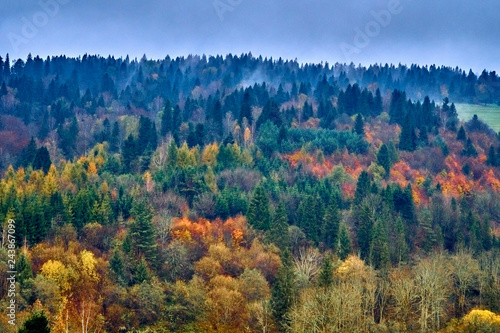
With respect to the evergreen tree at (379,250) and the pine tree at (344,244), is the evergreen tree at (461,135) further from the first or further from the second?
the pine tree at (344,244)

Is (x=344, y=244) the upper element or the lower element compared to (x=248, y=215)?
lower

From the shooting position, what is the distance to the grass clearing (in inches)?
5595

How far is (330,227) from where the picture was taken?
76500 millimetres

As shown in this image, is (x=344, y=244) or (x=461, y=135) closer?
(x=344, y=244)

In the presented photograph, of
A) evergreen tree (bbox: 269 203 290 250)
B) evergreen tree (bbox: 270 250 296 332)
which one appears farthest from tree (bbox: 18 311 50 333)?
evergreen tree (bbox: 269 203 290 250)

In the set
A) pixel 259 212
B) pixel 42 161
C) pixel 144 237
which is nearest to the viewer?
pixel 144 237

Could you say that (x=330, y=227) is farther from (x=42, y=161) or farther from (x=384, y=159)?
(x=42, y=161)

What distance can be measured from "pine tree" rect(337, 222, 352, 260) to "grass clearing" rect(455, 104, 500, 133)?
71.3 metres

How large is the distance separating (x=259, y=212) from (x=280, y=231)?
409cm

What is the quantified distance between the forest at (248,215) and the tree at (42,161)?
364mm

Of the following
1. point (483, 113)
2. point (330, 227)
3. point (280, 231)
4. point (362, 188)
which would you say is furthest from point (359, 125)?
point (483, 113)

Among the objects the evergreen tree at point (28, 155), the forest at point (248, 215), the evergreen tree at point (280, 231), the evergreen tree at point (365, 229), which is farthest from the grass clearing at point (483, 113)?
the evergreen tree at point (28, 155)

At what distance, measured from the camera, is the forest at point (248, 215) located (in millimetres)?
55781

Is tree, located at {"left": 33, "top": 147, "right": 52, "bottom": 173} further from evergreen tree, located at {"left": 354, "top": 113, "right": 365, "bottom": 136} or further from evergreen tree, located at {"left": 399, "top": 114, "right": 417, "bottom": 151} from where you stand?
evergreen tree, located at {"left": 399, "top": 114, "right": 417, "bottom": 151}
